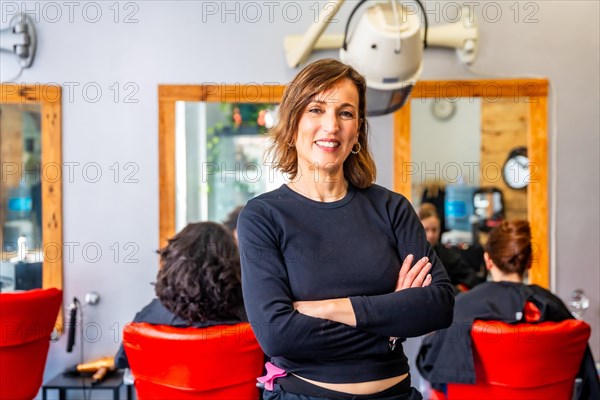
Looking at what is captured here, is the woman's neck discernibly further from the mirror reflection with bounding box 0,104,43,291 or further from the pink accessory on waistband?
the mirror reflection with bounding box 0,104,43,291

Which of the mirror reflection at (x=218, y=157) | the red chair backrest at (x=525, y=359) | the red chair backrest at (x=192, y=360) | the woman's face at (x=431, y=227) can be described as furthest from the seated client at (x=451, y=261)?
the red chair backrest at (x=192, y=360)

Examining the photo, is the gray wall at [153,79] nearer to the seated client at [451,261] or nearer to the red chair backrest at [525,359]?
the seated client at [451,261]

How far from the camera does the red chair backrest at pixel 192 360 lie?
5.73 feet

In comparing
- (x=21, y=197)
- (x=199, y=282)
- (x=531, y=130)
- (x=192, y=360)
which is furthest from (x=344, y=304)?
(x=21, y=197)

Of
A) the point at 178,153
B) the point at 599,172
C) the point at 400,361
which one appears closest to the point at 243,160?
the point at 178,153

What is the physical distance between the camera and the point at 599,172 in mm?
2996

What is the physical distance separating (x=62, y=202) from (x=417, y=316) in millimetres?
2257

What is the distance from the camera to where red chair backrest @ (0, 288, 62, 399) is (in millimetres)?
2166

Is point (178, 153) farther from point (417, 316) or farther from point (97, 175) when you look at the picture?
point (417, 316)

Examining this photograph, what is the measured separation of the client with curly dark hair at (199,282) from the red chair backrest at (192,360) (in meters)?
0.14

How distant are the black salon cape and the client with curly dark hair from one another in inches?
27.3

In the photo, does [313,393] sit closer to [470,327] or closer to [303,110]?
[303,110]

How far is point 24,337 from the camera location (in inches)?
88.5

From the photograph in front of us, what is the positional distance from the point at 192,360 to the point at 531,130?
210 cm
